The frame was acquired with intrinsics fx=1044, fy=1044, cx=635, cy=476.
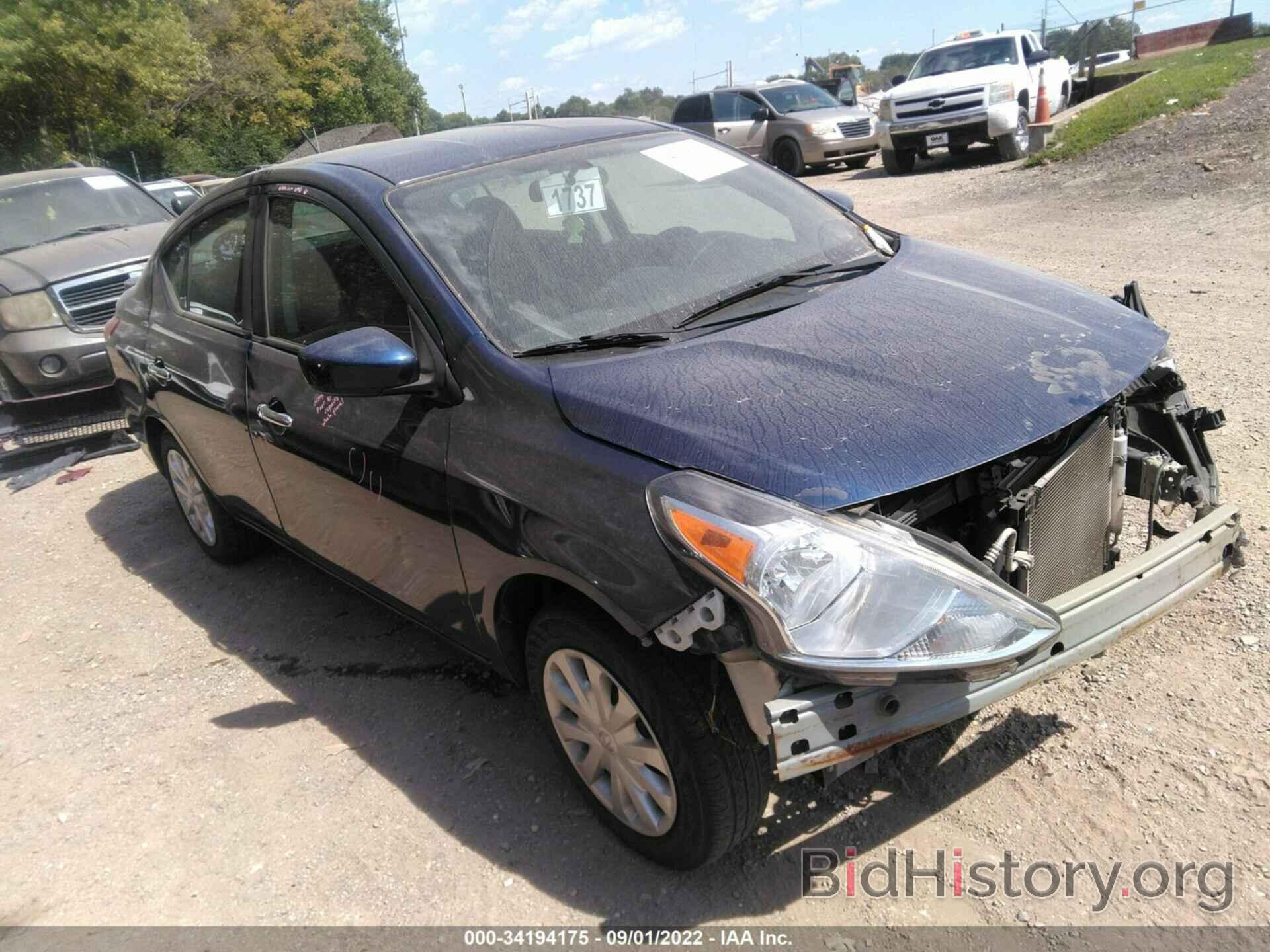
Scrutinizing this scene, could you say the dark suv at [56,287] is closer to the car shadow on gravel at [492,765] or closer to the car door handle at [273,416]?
the car shadow on gravel at [492,765]

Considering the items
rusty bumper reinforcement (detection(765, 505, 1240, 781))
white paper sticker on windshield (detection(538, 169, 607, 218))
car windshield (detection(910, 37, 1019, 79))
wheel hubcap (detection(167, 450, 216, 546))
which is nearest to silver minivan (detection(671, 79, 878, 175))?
car windshield (detection(910, 37, 1019, 79))

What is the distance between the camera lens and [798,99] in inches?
734

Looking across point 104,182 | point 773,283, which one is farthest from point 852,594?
point 104,182

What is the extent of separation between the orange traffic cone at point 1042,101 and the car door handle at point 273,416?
1539cm

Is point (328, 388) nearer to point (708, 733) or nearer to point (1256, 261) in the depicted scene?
point (708, 733)

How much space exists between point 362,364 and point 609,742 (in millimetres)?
1232

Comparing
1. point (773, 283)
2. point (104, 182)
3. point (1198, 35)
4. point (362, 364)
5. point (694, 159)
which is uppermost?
point (104, 182)

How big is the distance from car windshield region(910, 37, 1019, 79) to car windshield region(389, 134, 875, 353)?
45.9 ft

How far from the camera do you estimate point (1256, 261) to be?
7.60m

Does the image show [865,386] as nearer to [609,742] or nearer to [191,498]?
[609,742]

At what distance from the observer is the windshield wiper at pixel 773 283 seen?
3172 mm

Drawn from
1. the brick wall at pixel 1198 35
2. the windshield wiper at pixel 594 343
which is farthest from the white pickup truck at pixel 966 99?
the brick wall at pixel 1198 35

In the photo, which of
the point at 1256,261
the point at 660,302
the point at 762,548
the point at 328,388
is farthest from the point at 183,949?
the point at 1256,261

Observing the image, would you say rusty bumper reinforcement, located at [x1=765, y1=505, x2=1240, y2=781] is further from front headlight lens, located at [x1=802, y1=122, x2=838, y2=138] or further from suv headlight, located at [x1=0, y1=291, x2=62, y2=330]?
front headlight lens, located at [x1=802, y1=122, x2=838, y2=138]
